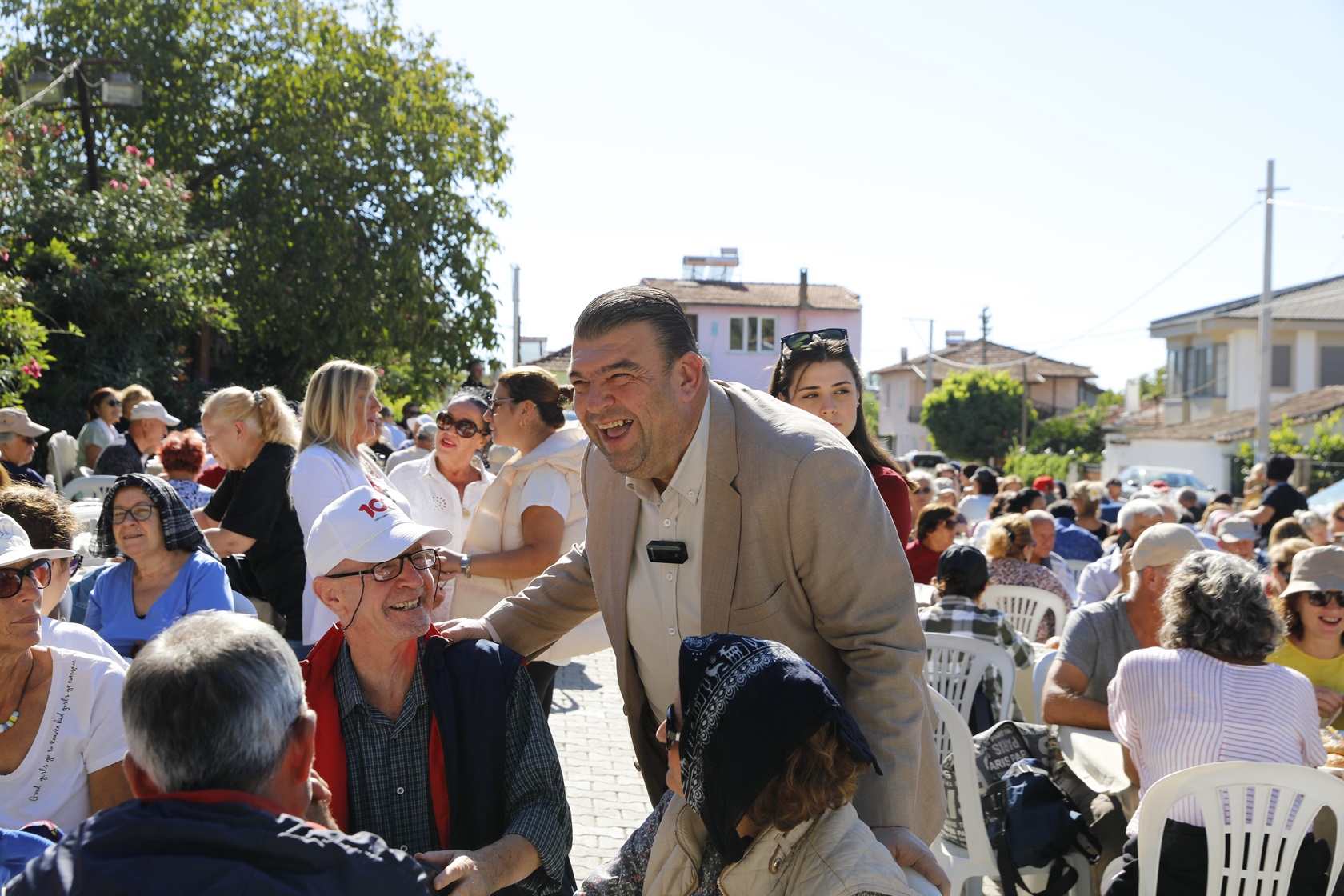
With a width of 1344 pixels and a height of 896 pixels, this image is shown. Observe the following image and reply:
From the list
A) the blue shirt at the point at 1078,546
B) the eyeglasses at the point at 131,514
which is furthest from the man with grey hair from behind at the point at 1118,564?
the eyeglasses at the point at 131,514

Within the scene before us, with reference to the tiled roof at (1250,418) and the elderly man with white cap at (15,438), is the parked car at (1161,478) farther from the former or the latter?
the elderly man with white cap at (15,438)

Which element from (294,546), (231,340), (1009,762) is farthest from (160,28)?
(1009,762)

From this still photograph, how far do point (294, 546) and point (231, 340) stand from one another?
16.6 meters

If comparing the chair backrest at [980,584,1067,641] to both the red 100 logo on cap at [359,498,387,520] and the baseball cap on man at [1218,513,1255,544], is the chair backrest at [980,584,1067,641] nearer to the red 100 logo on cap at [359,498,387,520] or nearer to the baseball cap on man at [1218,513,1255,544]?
the baseball cap on man at [1218,513,1255,544]

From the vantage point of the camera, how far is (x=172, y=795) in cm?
175

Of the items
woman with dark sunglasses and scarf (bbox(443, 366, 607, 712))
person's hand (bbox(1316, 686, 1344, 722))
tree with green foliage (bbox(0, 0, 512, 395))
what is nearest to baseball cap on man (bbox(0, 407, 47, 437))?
woman with dark sunglasses and scarf (bbox(443, 366, 607, 712))

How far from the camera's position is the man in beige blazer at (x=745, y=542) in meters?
2.28

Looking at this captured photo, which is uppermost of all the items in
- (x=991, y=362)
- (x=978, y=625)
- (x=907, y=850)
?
(x=991, y=362)

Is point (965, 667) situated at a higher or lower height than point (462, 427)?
lower

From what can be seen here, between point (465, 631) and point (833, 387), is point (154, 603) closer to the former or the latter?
point (465, 631)

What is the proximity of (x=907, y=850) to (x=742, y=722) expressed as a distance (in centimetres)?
50

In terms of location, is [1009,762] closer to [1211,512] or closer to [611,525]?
[611,525]

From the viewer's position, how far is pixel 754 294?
2111 inches

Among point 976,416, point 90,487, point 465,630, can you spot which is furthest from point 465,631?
point 976,416
